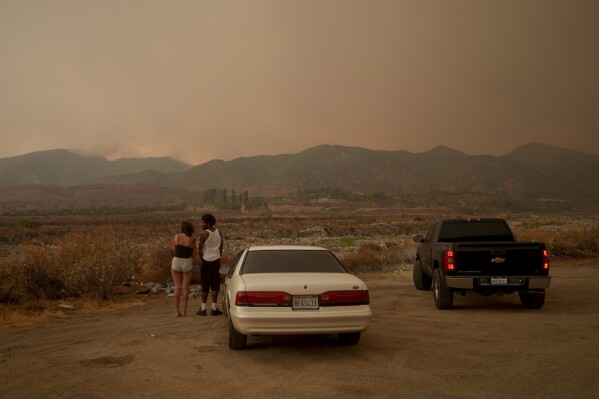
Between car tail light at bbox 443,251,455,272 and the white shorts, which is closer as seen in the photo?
the white shorts

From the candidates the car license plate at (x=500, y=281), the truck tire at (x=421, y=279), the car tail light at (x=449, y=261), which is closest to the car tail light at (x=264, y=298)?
the car tail light at (x=449, y=261)

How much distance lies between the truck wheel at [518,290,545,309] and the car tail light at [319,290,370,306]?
559 centimetres

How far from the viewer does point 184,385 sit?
19.9 ft

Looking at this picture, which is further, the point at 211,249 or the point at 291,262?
the point at 211,249

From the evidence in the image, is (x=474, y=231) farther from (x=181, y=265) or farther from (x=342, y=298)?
(x=181, y=265)

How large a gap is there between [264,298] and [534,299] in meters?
6.83

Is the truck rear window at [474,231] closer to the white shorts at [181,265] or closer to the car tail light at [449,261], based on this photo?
the car tail light at [449,261]

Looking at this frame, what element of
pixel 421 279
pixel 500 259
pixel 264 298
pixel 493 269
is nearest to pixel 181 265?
pixel 264 298

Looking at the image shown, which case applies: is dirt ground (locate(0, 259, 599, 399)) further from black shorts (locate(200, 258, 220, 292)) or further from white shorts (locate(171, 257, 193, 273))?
white shorts (locate(171, 257, 193, 273))

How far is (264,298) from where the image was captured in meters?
7.06

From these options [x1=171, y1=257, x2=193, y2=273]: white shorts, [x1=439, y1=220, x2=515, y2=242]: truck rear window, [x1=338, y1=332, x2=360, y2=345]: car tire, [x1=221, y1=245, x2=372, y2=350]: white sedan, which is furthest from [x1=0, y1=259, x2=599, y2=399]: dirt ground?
[x1=439, y1=220, x2=515, y2=242]: truck rear window

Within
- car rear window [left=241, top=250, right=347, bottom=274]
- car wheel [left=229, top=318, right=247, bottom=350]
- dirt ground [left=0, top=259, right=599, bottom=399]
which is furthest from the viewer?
car rear window [left=241, top=250, right=347, bottom=274]

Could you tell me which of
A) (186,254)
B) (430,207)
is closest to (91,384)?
(186,254)

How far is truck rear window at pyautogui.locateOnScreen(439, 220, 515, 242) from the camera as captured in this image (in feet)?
41.0
